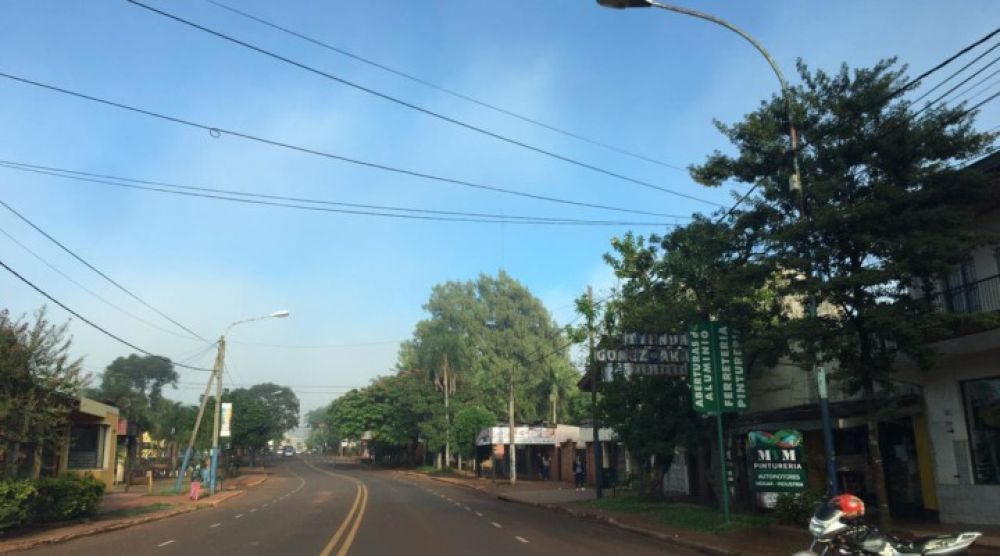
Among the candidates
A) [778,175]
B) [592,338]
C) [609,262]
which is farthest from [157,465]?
[778,175]

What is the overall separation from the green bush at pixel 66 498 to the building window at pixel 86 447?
1381cm

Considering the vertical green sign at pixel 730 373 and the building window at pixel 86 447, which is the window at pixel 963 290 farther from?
the building window at pixel 86 447

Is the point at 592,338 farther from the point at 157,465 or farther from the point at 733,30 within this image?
the point at 157,465

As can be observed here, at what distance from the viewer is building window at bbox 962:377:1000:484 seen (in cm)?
1645

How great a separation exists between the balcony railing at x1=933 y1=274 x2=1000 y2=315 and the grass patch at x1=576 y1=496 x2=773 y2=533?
687 cm

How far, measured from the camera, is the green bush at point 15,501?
17562 millimetres

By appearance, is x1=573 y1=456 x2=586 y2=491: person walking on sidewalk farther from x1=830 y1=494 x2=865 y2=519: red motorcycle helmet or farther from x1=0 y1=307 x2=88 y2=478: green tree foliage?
x1=830 y1=494 x2=865 y2=519: red motorcycle helmet

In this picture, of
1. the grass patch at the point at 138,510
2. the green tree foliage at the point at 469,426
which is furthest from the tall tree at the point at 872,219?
the green tree foliage at the point at 469,426

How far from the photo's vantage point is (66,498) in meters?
21.5

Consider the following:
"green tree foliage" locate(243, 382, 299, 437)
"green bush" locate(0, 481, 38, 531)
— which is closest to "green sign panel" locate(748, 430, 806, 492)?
"green bush" locate(0, 481, 38, 531)

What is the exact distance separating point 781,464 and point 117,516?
70.1ft

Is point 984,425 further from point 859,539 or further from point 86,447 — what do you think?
point 86,447

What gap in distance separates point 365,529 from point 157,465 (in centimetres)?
5110

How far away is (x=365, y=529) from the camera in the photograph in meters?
19.1
